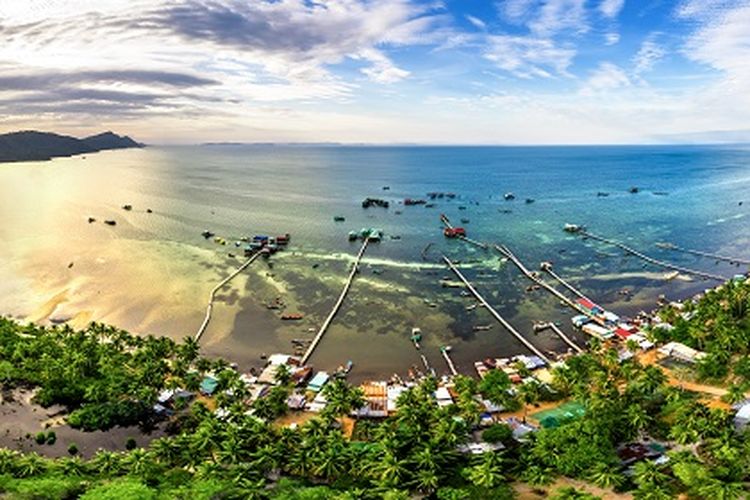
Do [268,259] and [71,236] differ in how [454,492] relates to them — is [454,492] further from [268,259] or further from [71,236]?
[71,236]

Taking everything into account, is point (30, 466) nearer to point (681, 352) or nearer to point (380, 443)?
point (380, 443)

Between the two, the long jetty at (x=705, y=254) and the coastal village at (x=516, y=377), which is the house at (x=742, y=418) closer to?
the coastal village at (x=516, y=377)

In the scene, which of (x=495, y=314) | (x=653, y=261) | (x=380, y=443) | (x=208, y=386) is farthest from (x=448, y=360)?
(x=653, y=261)

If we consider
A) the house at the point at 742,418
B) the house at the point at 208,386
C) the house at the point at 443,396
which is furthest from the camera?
the house at the point at 208,386

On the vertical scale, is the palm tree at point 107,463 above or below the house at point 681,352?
below

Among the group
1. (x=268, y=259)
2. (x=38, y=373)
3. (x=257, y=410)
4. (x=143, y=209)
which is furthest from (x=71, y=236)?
(x=257, y=410)

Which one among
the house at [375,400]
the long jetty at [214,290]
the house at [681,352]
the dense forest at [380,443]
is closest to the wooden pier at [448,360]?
the dense forest at [380,443]

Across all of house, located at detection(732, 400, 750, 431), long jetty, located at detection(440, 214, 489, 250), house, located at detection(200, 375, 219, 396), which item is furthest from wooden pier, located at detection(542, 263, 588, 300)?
house, located at detection(200, 375, 219, 396)

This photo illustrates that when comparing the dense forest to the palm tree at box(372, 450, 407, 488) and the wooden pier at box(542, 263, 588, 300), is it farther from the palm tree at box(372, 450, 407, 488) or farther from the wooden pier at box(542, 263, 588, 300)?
the wooden pier at box(542, 263, 588, 300)
